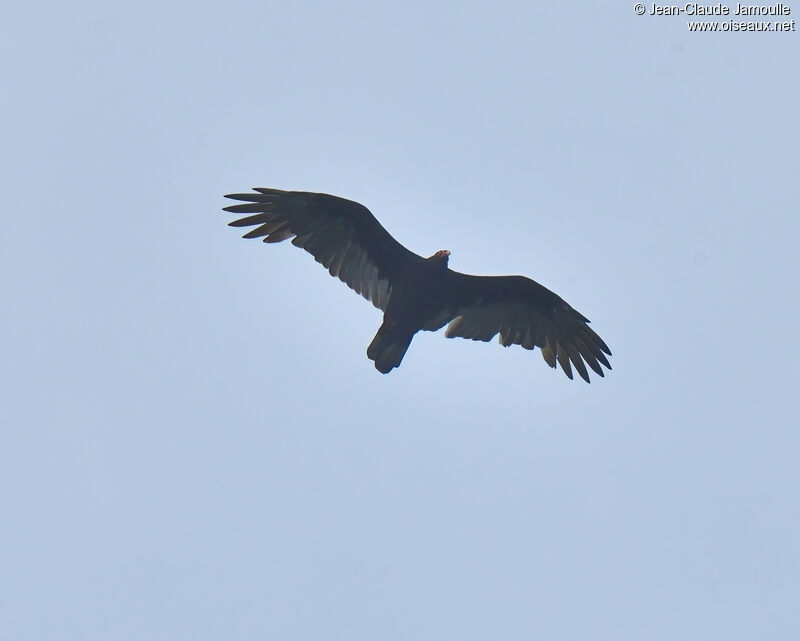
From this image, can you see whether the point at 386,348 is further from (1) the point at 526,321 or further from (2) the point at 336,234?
(1) the point at 526,321

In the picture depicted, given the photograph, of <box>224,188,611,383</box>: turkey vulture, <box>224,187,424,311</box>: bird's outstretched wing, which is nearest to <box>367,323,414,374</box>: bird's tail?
<box>224,188,611,383</box>: turkey vulture

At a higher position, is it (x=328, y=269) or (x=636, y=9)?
(x=636, y=9)

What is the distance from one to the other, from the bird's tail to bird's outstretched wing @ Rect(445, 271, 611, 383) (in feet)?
4.27

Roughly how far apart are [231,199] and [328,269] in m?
1.97

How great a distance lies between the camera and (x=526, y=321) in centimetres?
2673

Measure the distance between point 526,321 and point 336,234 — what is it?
12.3 ft

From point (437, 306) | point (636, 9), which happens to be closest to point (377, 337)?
point (437, 306)

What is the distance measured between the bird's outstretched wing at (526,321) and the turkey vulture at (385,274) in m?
0.02

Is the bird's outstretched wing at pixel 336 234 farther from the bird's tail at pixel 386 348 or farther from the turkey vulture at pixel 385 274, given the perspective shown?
the bird's tail at pixel 386 348

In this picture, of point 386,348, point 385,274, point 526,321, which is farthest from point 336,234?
point 526,321

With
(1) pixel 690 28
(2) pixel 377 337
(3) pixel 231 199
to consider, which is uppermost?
(1) pixel 690 28

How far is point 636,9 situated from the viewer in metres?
27.1

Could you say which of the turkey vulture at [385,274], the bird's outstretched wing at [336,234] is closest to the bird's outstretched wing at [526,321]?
the turkey vulture at [385,274]

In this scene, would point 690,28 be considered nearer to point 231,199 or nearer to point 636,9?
point 636,9
